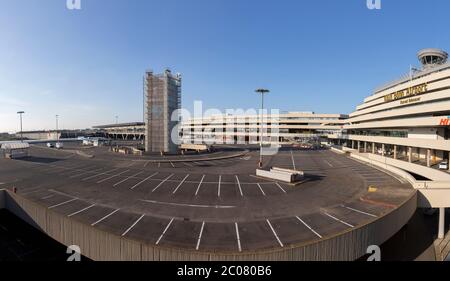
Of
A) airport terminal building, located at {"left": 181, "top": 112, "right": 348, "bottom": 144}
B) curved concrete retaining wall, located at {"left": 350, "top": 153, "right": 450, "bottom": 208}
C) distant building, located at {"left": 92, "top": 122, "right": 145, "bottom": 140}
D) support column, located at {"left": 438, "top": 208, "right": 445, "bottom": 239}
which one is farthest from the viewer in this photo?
distant building, located at {"left": 92, "top": 122, "right": 145, "bottom": 140}

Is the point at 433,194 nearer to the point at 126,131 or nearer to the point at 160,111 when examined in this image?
the point at 160,111

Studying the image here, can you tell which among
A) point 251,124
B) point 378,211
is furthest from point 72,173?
point 251,124

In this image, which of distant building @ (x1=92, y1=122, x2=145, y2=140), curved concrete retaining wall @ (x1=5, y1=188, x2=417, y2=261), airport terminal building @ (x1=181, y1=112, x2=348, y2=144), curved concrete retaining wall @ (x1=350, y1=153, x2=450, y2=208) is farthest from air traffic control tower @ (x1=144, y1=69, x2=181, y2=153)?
distant building @ (x1=92, y1=122, x2=145, y2=140)

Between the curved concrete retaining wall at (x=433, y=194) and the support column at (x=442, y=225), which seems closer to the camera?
the curved concrete retaining wall at (x=433, y=194)

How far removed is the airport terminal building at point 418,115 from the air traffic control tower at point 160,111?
53759mm

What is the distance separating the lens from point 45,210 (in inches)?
598

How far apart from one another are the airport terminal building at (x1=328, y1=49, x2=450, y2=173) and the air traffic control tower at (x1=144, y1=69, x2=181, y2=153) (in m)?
53.8

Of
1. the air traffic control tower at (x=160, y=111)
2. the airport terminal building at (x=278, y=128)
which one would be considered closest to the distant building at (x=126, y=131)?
the airport terminal building at (x=278, y=128)

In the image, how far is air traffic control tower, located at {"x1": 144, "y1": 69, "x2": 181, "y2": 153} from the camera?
198 feet

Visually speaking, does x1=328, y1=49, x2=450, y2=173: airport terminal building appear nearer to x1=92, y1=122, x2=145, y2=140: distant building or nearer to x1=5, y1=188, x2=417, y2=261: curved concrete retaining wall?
x1=5, y1=188, x2=417, y2=261: curved concrete retaining wall

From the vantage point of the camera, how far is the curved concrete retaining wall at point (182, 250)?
10.1 m

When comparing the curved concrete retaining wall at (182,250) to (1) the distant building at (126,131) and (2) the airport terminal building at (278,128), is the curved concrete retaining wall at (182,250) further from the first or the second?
(1) the distant building at (126,131)

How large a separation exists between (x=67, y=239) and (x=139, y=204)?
22.4 ft

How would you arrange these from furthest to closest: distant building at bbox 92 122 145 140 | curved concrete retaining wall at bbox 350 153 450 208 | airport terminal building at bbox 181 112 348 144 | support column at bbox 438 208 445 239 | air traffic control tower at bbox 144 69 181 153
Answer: distant building at bbox 92 122 145 140
airport terminal building at bbox 181 112 348 144
air traffic control tower at bbox 144 69 181 153
support column at bbox 438 208 445 239
curved concrete retaining wall at bbox 350 153 450 208
